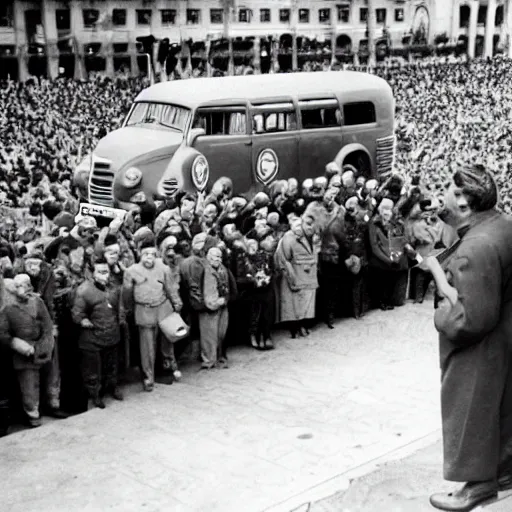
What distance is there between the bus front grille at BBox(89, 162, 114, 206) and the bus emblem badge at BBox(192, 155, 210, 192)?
3.43ft

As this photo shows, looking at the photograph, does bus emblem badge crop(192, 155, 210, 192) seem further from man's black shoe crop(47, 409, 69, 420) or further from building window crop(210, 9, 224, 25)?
man's black shoe crop(47, 409, 69, 420)

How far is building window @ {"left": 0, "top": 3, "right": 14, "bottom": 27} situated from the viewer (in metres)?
10.3

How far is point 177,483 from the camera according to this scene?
17.5 feet

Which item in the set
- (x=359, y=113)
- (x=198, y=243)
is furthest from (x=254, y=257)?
(x=359, y=113)

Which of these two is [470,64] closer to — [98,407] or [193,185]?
[193,185]

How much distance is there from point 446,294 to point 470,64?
10131 millimetres

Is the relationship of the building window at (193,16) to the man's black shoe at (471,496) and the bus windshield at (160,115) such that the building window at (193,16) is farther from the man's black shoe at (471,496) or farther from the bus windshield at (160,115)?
the man's black shoe at (471,496)

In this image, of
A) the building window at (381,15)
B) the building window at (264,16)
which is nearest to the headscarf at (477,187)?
the building window at (264,16)

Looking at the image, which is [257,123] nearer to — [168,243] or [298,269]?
[298,269]

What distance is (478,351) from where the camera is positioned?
11.9 feet

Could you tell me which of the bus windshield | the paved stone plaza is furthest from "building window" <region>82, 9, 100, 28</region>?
the paved stone plaza

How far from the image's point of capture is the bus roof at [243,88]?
37.4ft

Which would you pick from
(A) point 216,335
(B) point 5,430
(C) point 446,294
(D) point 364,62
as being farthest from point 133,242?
(D) point 364,62

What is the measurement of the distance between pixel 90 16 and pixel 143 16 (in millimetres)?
688
